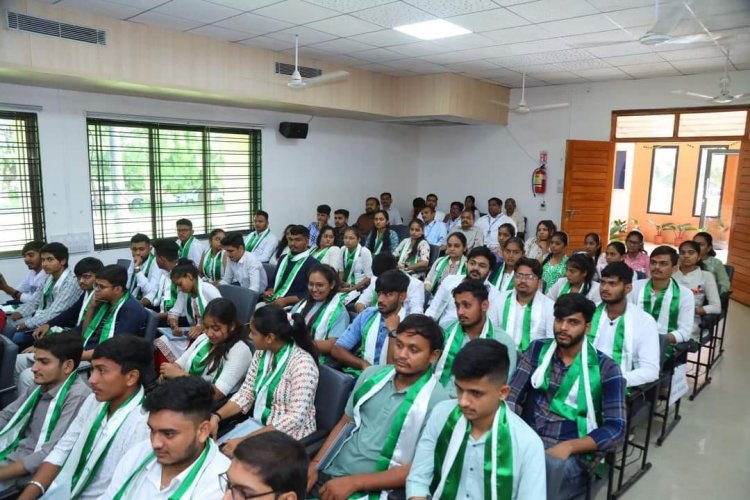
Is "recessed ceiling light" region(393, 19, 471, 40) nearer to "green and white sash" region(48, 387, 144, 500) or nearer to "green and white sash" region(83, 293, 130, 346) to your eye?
"green and white sash" region(83, 293, 130, 346)

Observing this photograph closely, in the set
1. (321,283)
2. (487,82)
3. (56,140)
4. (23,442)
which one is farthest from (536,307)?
(487,82)

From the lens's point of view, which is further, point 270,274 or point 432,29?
point 270,274

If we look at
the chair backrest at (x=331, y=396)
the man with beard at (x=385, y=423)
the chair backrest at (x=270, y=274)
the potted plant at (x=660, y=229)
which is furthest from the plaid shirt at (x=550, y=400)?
the potted plant at (x=660, y=229)

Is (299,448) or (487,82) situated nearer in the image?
(299,448)

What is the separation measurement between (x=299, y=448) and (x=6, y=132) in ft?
17.7

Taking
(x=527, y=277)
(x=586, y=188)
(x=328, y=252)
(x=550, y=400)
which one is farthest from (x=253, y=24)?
(x=586, y=188)

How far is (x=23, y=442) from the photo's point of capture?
222cm

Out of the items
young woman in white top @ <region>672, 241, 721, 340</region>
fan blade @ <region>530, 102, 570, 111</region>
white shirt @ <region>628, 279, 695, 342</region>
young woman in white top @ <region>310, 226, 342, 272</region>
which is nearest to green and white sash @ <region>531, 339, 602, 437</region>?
white shirt @ <region>628, 279, 695, 342</region>

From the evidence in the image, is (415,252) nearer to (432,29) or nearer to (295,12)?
(432,29)

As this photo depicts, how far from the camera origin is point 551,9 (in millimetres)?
4395

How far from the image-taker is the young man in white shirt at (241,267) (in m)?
4.80

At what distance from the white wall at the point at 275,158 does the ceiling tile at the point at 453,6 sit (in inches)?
140

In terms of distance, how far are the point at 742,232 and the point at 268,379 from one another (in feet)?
23.9

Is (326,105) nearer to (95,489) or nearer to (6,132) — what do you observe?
(6,132)
